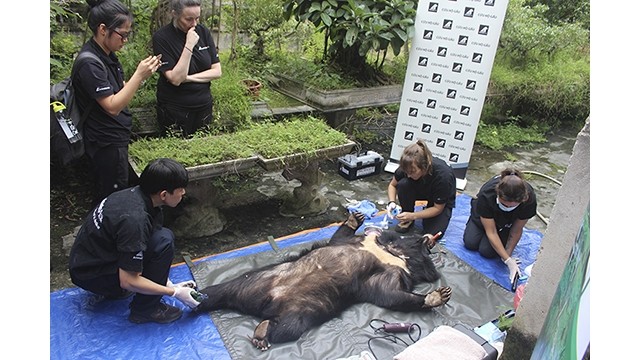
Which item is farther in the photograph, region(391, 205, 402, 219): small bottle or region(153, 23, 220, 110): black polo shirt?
region(391, 205, 402, 219): small bottle

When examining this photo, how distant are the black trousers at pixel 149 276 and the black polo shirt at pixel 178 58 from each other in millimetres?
1330

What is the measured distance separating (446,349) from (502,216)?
1.53 metres

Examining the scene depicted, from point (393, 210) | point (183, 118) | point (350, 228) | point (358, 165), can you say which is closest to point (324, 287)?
point (350, 228)

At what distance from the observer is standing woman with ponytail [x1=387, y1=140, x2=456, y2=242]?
3477 mm

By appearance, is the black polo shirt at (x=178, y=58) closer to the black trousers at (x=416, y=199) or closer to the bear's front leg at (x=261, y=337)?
the black trousers at (x=416, y=199)

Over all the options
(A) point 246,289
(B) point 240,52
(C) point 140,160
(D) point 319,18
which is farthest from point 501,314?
(B) point 240,52

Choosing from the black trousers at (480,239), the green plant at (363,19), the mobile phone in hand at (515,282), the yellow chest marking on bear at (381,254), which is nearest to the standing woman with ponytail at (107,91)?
the yellow chest marking on bear at (381,254)

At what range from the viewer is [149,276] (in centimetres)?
264

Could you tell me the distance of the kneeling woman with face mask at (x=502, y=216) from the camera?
3.26 metres

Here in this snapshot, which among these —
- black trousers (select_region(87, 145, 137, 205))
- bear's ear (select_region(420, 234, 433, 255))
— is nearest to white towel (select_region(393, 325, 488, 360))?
bear's ear (select_region(420, 234, 433, 255))

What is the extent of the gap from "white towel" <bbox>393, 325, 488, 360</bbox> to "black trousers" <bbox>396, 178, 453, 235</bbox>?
1457 millimetres

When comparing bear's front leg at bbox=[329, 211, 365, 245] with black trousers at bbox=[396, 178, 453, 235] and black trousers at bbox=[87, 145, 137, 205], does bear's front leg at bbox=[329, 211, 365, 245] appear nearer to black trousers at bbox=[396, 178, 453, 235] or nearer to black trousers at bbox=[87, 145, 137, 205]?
black trousers at bbox=[396, 178, 453, 235]

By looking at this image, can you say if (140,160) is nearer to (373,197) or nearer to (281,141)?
(281,141)

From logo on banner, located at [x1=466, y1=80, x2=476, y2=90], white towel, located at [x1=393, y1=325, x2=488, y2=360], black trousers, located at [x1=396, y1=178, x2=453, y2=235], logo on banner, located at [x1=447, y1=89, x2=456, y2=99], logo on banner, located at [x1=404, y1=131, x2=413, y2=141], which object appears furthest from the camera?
logo on banner, located at [x1=404, y1=131, x2=413, y2=141]
